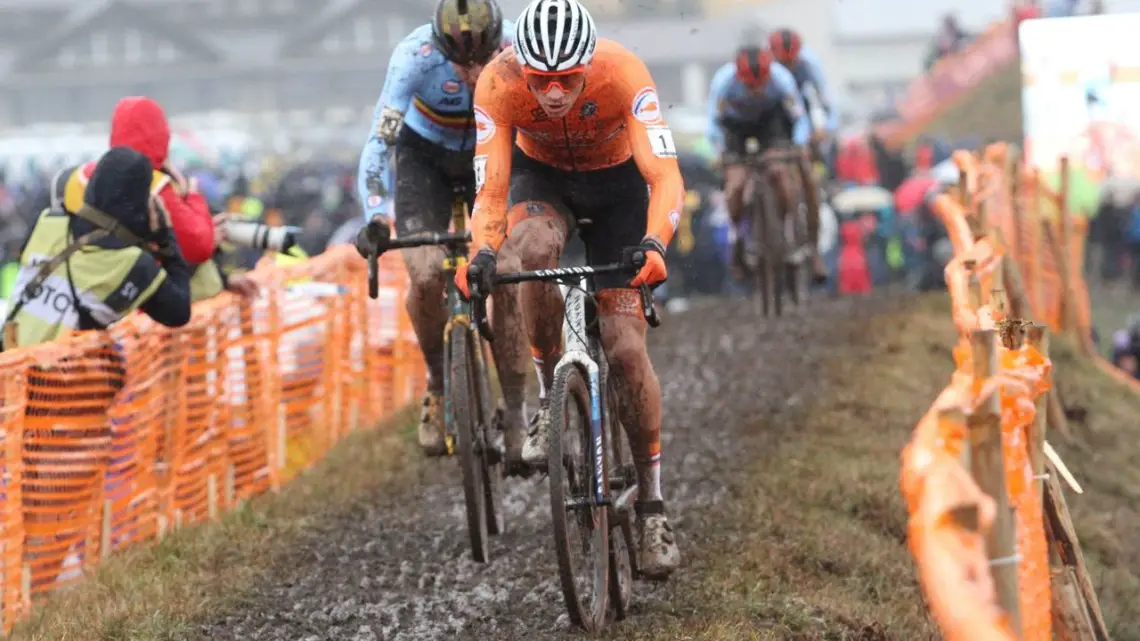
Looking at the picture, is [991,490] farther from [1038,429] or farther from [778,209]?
[778,209]

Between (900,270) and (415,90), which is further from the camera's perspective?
(900,270)

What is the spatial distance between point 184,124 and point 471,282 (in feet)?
194

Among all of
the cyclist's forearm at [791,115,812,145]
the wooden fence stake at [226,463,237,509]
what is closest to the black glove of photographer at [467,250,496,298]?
the wooden fence stake at [226,463,237,509]

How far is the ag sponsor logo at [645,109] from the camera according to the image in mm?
6156

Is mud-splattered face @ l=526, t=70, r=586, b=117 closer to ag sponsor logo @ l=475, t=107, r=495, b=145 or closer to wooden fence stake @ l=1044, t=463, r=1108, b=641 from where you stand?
ag sponsor logo @ l=475, t=107, r=495, b=145

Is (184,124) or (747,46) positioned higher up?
(184,124)

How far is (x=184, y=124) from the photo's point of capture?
62.7 m

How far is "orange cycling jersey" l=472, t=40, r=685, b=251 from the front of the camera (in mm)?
6086

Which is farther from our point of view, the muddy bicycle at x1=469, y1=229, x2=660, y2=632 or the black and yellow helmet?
the black and yellow helmet

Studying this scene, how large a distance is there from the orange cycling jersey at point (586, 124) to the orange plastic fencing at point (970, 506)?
1.31 metres

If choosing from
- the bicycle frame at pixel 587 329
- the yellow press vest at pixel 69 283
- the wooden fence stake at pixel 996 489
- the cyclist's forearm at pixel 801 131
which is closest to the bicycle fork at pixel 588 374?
the bicycle frame at pixel 587 329

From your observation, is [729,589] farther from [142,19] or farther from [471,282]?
[142,19]

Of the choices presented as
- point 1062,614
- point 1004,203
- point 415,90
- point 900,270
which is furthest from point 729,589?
point 900,270

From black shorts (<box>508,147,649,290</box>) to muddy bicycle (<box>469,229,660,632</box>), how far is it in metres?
0.36
